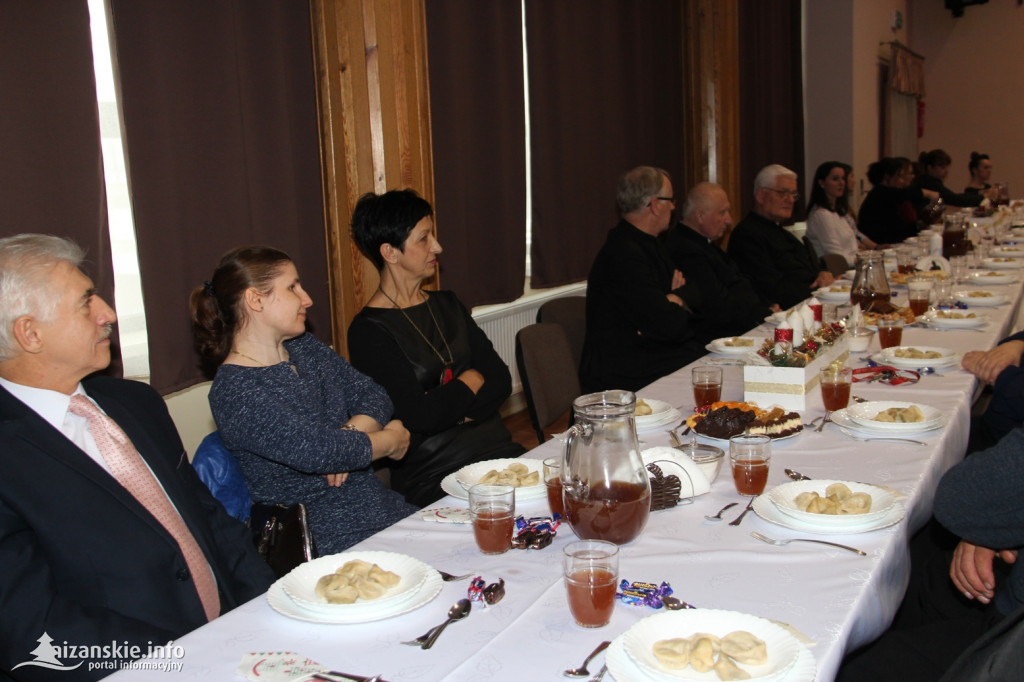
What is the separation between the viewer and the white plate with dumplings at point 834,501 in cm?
142

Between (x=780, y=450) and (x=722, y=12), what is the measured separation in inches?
227

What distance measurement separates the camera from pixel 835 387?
82.3 inches

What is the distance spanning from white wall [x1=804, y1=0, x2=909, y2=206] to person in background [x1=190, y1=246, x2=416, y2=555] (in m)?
8.61

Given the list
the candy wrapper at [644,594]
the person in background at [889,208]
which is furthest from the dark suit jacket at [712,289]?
the person in background at [889,208]

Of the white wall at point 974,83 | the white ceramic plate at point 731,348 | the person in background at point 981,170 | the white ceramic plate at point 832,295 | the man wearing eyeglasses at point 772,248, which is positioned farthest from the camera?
the white wall at point 974,83

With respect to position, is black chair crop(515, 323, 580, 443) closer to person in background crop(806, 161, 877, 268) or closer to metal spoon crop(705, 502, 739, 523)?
metal spoon crop(705, 502, 739, 523)

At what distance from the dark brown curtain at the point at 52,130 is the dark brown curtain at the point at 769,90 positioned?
19.3ft

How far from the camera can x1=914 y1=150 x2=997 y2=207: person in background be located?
339 inches

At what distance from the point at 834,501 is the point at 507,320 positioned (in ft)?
11.5

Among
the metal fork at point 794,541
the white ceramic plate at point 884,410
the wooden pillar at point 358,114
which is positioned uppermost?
the wooden pillar at point 358,114

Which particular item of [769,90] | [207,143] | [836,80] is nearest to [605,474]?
[207,143]

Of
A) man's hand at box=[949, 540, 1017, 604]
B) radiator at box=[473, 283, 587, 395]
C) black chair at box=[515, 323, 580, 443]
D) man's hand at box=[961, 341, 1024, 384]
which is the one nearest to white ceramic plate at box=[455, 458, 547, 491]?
man's hand at box=[949, 540, 1017, 604]

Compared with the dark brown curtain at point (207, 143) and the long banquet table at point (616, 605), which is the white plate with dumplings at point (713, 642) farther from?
the dark brown curtain at point (207, 143)

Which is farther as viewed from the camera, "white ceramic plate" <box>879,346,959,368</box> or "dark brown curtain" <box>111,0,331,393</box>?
"dark brown curtain" <box>111,0,331,393</box>
